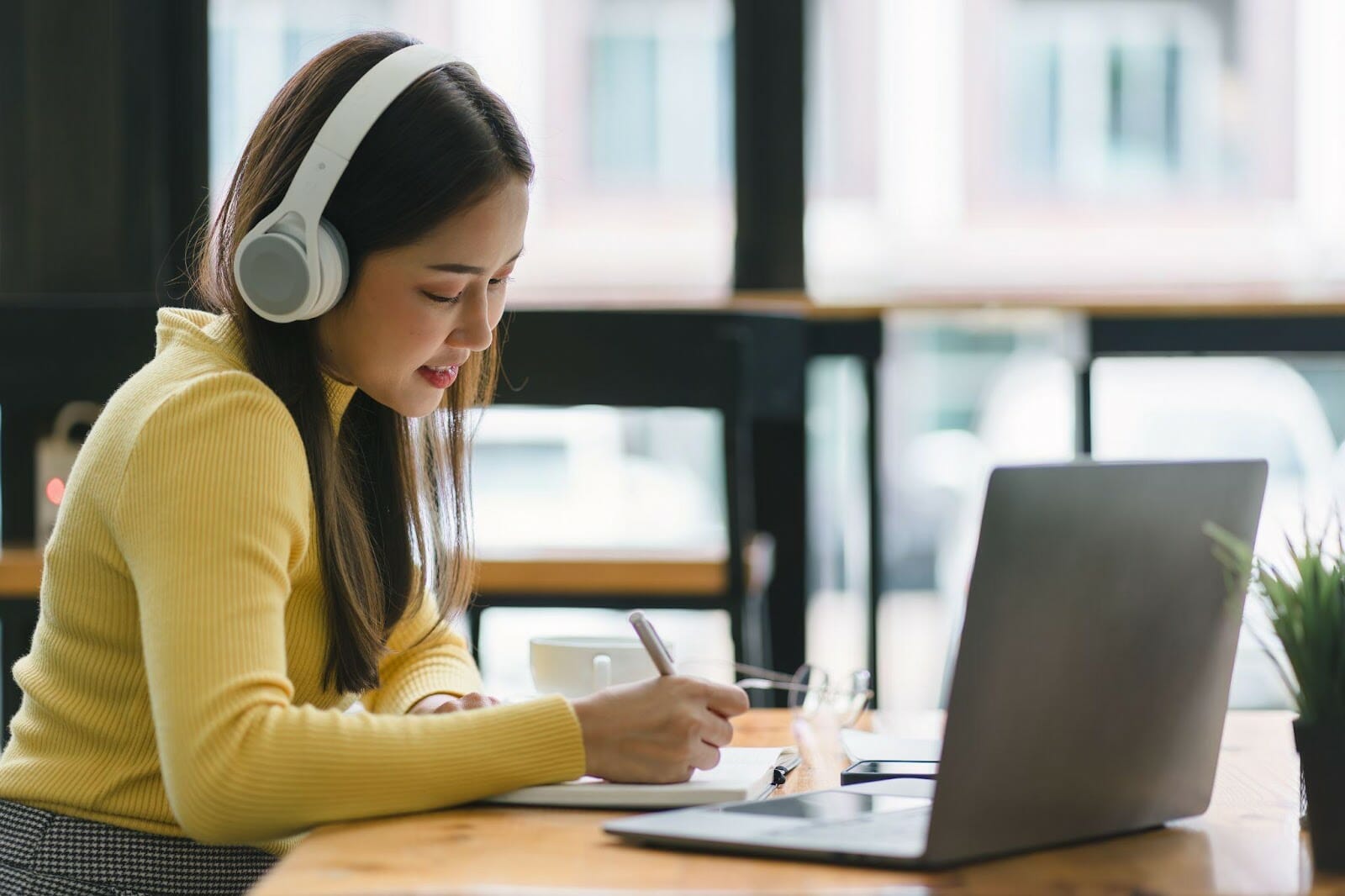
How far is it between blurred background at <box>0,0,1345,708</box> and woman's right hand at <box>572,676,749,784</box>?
176cm

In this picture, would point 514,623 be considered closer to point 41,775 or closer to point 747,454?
point 747,454

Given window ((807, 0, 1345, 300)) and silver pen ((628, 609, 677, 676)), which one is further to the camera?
window ((807, 0, 1345, 300))

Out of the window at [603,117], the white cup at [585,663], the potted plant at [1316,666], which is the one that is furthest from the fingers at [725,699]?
the window at [603,117]

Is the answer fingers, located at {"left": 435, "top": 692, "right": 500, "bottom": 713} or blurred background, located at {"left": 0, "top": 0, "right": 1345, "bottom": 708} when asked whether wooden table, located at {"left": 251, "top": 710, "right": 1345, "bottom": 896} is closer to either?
fingers, located at {"left": 435, "top": 692, "right": 500, "bottom": 713}

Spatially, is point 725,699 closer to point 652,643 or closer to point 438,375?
point 652,643

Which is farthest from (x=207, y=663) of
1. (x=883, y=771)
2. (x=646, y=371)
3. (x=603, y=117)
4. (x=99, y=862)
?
(x=603, y=117)

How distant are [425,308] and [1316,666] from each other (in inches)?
25.1

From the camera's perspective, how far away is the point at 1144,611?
82 cm

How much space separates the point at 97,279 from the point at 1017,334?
5.61 feet

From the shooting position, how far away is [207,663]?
86cm

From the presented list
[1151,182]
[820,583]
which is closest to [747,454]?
[820,583]

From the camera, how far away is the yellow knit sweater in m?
0.86

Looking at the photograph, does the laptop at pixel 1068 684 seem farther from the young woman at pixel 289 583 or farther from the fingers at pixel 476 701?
the fingers at pixel 476 701

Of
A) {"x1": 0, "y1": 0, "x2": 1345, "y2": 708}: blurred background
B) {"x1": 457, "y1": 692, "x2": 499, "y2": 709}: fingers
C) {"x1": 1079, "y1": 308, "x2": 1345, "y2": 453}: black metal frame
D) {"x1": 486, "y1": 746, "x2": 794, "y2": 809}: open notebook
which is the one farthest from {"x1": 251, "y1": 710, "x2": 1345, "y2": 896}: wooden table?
{"x1": 1079, "y1": 308, "x2": 1345, "y2": 453}: black metal frame
